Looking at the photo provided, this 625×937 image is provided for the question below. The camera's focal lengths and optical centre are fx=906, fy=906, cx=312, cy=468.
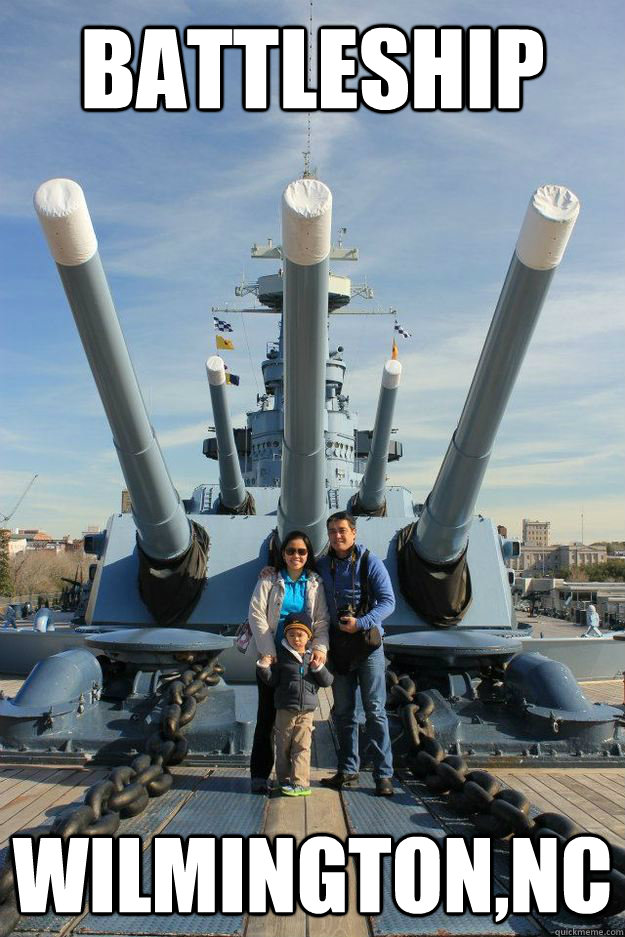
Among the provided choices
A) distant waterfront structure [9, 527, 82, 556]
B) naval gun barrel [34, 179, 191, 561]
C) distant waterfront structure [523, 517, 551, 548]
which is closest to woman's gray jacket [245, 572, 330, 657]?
naval gun barrel [34, 179, 191, 561]

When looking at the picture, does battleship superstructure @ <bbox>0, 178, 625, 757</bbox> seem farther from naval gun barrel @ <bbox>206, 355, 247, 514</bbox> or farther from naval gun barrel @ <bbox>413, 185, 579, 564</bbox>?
naval gun barrel @ <bbox>206, 355, 247, 514</bbox>

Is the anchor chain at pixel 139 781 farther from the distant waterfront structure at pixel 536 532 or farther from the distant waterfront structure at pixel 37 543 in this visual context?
the distant waterfront structure at pixel 536 532

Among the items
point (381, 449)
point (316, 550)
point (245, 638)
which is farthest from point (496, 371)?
point (381, 449)

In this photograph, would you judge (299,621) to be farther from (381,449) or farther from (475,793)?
(381,449)

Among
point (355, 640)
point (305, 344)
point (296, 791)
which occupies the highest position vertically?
point (305, 344)

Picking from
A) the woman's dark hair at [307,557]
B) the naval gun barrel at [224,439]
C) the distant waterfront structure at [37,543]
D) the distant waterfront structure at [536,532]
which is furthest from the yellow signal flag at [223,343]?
the distant waterfront structure at [536,532]

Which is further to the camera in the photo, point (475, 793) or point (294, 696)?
point (294, 696)

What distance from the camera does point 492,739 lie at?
396cm

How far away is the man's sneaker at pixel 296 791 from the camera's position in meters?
3.18

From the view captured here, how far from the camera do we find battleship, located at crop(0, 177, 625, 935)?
9.12 ft


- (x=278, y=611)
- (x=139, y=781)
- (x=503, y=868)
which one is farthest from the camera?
(x=278, y=611)

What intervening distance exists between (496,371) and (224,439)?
378 cm

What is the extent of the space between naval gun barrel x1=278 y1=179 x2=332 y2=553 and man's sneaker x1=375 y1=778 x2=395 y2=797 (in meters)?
1.60

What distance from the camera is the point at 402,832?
9.00ft
